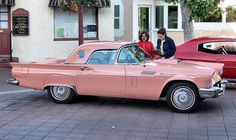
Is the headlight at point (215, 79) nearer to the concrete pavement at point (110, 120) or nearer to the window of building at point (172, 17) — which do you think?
the concrete pavement at point (110, 120)

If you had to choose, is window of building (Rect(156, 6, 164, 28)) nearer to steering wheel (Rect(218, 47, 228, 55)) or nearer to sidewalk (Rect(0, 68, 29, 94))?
sidewalk (Rect(0, 68, 29, 94))

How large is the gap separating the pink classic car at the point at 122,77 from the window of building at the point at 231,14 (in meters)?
14.3

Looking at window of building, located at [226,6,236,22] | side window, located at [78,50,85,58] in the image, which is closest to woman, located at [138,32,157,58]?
side window, located at [78,50,85,58]

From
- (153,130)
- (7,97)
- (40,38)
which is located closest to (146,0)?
(40,38)

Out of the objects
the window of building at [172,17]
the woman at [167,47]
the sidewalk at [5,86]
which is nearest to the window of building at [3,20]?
the sidewalk at [5,86]

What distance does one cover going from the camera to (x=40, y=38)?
17422mm

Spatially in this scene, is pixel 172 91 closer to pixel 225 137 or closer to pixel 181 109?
pixel 181 109

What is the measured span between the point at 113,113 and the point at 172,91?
3.99ft

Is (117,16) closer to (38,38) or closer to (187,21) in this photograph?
(38,38)

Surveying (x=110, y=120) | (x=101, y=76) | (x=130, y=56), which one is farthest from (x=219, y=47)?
(x=110, y=120)

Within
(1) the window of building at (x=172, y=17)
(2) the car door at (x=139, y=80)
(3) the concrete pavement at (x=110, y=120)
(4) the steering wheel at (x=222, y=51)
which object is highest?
(1) the window of building at (x=172, y=17)

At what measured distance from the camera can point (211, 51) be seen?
1190 cm

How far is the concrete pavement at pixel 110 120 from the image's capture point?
287 inches

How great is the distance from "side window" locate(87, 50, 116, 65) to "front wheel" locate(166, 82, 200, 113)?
4.57 feet
